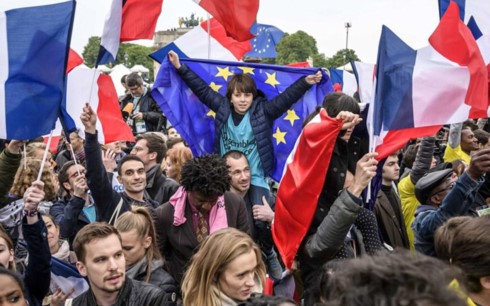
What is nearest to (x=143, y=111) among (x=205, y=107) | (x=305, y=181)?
(x=205, y=107)

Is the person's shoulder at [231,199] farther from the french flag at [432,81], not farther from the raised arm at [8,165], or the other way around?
the raised arm at [8,165]

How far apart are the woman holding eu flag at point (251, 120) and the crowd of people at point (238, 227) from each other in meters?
0.01

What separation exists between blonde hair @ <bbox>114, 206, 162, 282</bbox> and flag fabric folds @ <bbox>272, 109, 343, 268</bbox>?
0.84m

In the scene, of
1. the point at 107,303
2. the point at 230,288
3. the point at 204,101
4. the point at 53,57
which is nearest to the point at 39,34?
the point at 53,57

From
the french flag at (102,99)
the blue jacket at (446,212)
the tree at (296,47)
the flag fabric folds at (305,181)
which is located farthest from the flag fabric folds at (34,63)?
the tree at (296,47)

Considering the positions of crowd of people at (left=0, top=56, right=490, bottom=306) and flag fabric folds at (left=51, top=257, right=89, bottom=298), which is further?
flag fabric folds at (left=51, top=257, right=89, bottom=298)

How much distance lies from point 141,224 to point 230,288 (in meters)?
1.12

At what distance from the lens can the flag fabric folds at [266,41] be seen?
32.6 ft

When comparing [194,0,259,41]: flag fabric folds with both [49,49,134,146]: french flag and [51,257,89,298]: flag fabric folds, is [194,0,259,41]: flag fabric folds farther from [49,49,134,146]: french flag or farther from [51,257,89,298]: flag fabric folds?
[51,257,89,298]: flag fabric folds

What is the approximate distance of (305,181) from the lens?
3.78 meters

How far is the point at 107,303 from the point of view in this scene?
3.59 metres

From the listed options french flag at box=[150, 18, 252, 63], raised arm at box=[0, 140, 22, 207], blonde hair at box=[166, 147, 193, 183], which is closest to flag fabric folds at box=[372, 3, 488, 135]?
raised arm at box=[0, 140, 22, 207]

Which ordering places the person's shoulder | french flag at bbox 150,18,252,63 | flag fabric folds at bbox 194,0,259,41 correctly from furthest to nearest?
french flag at bbox 150,18,252,63
flag fabric folds at bbox 194,0,259,41
the person's shoulder

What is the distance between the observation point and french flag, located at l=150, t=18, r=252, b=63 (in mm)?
7645
